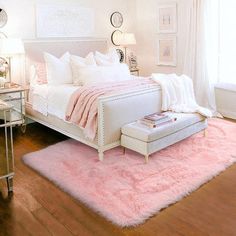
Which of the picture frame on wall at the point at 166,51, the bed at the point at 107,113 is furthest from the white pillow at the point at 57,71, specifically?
the picture frame on wall at the point at 166,51

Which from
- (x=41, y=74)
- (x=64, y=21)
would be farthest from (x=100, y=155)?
(x=64, y=21)

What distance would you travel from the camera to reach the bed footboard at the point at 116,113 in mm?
3414

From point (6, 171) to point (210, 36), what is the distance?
396 cm

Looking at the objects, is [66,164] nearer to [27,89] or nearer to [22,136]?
[22,136]

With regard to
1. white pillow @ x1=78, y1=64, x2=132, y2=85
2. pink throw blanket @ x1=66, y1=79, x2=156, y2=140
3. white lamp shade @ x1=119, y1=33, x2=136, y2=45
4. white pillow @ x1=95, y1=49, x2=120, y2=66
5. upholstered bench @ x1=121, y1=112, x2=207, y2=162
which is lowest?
upholstered bench @ x1=121, y1=112, x2=207, y2=162

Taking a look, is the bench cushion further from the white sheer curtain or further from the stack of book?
the white sheer curtain

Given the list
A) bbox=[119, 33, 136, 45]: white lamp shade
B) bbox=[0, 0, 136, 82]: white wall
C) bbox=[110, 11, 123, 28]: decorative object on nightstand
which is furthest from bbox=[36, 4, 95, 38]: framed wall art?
bbox=[119, 33, 136, 45]: white lamp shade

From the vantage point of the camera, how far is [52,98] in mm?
4141

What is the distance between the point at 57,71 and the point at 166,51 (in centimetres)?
240

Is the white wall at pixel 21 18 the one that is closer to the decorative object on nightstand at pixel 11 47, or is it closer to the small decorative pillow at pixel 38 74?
the small decorative pillow at pixel 38 74

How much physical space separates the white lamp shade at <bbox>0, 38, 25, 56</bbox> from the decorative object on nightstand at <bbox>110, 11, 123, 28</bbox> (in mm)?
2233

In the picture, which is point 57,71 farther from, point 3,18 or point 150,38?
point 150,38

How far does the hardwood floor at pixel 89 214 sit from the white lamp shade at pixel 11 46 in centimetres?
199

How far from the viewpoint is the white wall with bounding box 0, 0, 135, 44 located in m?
4.63
